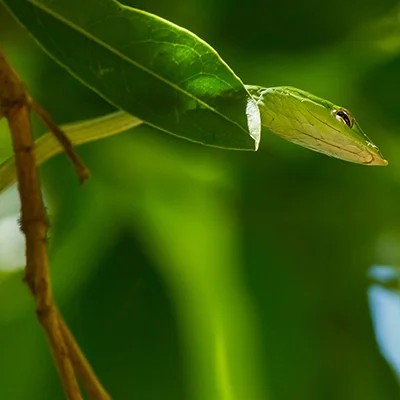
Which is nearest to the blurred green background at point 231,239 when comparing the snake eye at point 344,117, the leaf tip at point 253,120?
the snake eye at point 344,117

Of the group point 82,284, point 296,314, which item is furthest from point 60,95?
point 296,314

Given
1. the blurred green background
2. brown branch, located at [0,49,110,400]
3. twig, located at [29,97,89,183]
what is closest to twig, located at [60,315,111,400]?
brown branch, located at [0,49,110,400]

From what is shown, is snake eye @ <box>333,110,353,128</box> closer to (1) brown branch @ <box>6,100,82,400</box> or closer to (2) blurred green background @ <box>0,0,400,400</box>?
(1) brown branch @ <box>6,100,82,400</box>

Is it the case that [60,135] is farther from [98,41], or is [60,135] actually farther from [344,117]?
[344,117]

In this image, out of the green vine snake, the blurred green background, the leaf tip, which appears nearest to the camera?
the leaf tip

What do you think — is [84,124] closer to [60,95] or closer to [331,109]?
[331,109]

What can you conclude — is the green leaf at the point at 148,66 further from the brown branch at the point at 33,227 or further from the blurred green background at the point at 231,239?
the blurred green background at the point at 231,239

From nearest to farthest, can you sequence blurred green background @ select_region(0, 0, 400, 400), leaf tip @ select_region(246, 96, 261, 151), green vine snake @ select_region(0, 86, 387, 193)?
leaf tip @ select_region(246, 96, 261, 151) → green vine snake @ select_region(0, 86, 387, 193) → blurred green background @ select_region(0, 0, 400, 400)
